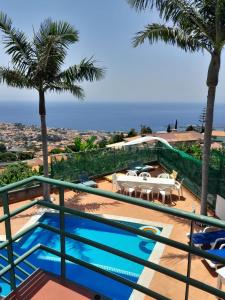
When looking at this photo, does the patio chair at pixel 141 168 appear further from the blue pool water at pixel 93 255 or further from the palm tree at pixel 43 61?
the palm tree at pixel 43 61

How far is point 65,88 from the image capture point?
12.1 metres

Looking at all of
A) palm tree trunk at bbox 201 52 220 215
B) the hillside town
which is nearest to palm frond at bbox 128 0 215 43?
palm tree trunk at bbox 201 52 220 215

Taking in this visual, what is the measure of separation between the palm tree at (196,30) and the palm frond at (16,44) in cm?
448

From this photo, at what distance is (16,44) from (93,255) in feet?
27.5

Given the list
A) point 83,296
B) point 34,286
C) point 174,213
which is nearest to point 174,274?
point 174,213

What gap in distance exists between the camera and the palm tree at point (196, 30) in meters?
9.04

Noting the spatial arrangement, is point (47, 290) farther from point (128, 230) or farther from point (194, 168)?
point (194, 168)

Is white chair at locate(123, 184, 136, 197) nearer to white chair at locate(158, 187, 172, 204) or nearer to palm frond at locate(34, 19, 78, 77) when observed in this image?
white chair at locate(158, 187, 172, 204)

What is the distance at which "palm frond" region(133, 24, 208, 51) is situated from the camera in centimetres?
946

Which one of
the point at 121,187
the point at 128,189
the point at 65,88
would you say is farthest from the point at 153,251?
A: the point at 65,88

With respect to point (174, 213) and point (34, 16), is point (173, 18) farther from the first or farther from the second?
point (174, 213)

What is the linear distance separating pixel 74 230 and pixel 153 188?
4326mm

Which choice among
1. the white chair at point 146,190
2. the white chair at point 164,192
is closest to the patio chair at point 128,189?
the white chair at point 146,190

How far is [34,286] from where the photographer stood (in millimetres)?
3250
